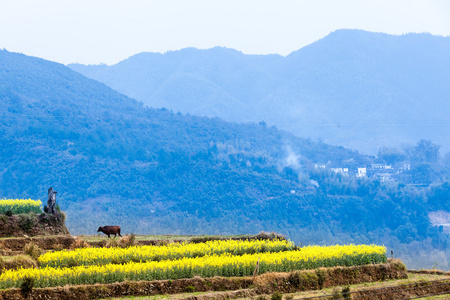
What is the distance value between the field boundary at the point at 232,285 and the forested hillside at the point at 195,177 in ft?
254

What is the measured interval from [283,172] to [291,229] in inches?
910

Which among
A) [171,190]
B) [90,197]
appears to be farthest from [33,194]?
[171,190]

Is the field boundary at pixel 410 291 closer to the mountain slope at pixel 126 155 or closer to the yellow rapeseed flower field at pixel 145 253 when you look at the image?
the yellow rapeseed flower field at pixel 145 253

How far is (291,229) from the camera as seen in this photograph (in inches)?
4717

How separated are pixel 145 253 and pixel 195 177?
346 ft

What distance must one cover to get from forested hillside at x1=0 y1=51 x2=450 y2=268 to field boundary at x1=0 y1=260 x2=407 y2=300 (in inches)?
3045

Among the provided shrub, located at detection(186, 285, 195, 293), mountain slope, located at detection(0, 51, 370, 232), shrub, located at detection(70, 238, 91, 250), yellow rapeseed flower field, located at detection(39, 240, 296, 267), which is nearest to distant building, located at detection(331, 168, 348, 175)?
mountain slope, located at detection(0, 51, 370, 232)

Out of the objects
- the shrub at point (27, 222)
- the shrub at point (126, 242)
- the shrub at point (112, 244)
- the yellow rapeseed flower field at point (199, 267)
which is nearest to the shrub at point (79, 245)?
the shrub at point (112, 244)

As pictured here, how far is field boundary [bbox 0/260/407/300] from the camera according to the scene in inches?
821

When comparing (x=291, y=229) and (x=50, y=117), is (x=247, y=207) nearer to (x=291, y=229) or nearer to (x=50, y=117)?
(x=291, y=229)

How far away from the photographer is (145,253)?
27.1m

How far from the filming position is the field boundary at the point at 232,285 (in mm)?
20859

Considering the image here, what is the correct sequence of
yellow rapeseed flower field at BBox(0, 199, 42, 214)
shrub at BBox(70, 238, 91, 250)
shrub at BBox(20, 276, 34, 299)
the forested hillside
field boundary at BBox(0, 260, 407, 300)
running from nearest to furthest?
shrub at BBox(20, 276, 34, 299)
field boundary at BBox(0, 260, 407, 300)
shrub at BBox(70, 238, 91, 250)
yellow rapeseed flower field at BBox(0, 199, 42, 214)
the forested hillside

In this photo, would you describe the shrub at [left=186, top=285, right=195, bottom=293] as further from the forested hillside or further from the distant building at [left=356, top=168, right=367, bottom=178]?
the distant building at [left=356, top=168, right=367, bottom=178]
